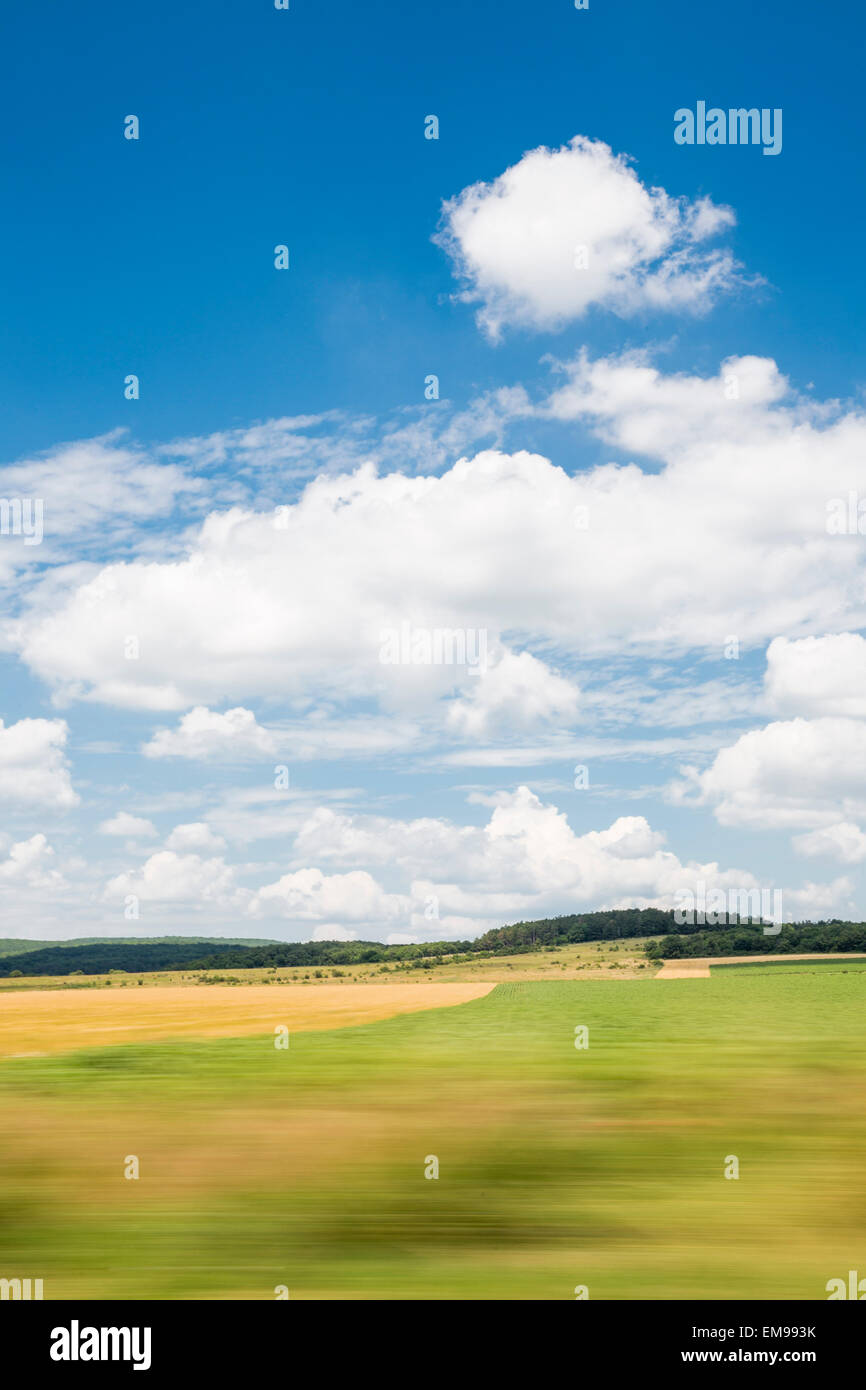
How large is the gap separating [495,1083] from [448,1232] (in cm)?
813

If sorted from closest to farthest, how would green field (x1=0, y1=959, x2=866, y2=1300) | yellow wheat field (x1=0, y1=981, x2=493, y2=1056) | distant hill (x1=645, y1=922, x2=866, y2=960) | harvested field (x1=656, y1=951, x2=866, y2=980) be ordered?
1. green field (x1=0, y1=959, x2=866, y2=1300)
2. yellow wheat field (x1=0, y1=981, x2=493, y2=1056)
3. harvested field (x1=656, y1=951, x2=866, y2=980)
4. distant hill (x1=645, y1=922, x2=866, y2=960)

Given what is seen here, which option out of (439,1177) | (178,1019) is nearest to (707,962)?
(178,1019)

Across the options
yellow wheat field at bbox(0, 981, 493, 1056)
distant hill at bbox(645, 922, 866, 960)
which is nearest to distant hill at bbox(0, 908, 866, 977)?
distant hill at bbox(645, 922, 866, 960)

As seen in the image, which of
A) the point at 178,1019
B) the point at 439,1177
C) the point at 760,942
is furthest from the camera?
the point at 760,942

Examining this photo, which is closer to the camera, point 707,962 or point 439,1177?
point 439,1177

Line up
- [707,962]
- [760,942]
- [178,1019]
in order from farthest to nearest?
[760,942]
[707,962]
[178,1019]

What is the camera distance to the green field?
7.18m

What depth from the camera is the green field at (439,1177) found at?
718 cm

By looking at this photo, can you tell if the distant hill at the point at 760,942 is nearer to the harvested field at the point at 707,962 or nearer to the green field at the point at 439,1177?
the harvested field at the point at 707,962

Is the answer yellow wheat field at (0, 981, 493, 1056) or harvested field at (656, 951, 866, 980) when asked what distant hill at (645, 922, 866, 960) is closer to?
harvested field at (656, 951, 866, 980)

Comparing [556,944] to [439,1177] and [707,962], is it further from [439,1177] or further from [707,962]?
[439,1177]

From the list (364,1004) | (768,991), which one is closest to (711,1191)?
(364,1004)

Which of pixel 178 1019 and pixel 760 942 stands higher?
pixel 178 1019

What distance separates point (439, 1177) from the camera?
32.6ft
